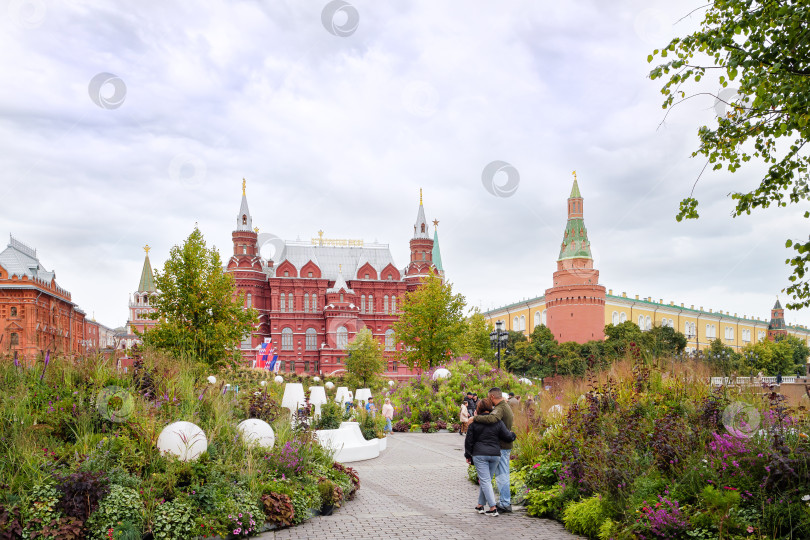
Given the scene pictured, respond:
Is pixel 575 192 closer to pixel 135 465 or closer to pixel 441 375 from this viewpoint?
pixel 441 375

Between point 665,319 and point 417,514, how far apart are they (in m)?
117

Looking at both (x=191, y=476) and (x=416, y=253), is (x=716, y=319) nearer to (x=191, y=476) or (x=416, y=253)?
(x=416, y=253)

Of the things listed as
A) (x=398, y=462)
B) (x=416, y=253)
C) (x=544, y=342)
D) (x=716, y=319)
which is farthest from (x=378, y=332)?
(x=716, y=319)

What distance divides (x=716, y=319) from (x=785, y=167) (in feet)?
429

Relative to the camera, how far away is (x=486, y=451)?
9062 millimetres

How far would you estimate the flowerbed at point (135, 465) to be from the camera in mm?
7070

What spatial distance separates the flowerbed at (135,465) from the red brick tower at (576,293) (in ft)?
278

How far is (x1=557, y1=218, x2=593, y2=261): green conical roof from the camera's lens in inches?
3819

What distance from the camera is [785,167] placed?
26.3 ft

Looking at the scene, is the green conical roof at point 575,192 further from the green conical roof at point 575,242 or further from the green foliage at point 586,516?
the green foliage at point 586,516

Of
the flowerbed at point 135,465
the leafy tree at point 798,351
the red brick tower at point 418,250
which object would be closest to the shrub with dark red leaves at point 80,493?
the flowerbed at point 135,465

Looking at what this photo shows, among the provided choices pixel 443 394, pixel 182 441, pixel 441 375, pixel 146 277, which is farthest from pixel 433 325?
pixel 146 277

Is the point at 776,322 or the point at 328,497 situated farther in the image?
the point at 776,322

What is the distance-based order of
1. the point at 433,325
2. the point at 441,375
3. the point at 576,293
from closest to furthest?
the point at 441,375, the point at 433,325, the point at 576,293
